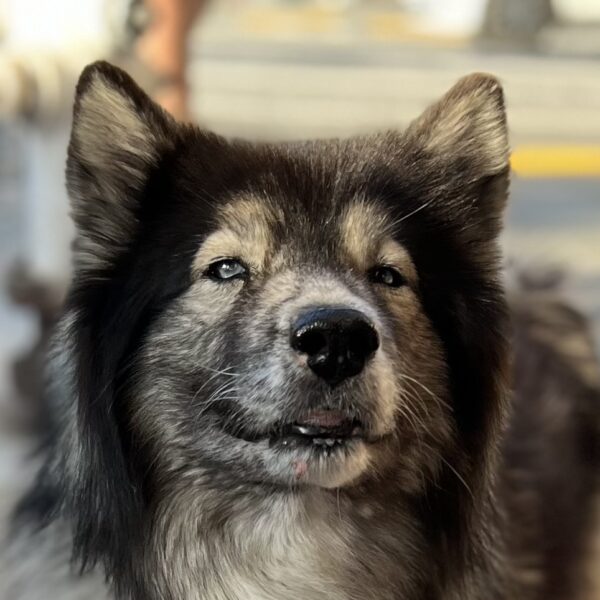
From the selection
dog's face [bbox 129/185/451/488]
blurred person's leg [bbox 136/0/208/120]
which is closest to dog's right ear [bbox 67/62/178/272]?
dog's face [bbox 129/185/451/488]

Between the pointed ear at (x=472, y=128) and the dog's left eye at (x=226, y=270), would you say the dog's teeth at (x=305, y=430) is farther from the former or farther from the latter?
the pointed ear at (x=472, y=128)

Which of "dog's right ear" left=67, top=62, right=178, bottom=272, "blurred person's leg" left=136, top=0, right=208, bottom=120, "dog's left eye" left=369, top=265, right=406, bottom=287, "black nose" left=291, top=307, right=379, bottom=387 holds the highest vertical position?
"blurred person's leg" left=136, top=0, right=208, bottom=120

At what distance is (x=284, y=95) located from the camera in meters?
2.40

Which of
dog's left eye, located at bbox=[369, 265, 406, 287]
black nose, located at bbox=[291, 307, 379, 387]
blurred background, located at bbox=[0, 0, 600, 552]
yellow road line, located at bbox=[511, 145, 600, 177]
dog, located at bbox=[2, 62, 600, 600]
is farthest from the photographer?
yellow road line, located at bbox=[511, 145, 600, 177]

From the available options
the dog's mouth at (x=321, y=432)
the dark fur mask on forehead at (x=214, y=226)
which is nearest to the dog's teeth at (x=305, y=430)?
the dog's mouth at (x=321, y=432)

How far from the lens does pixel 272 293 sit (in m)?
1.21

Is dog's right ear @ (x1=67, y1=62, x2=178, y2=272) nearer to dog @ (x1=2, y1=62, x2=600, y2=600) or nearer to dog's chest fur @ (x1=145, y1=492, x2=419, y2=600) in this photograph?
dog @ (x1=2, y1=62, x2=600, y2=600)

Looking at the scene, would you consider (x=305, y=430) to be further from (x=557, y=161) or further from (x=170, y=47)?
(x=557, y=161)

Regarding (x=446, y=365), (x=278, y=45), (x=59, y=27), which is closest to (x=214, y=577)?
(x=446, y=365)

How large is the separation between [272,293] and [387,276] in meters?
0.20

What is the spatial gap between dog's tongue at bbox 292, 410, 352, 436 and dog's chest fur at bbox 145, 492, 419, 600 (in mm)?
168

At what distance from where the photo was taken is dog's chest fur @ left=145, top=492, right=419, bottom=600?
4.26 feet

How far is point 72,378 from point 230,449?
0.29 m

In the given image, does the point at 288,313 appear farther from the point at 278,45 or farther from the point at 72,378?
the point at 278,45
